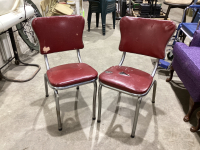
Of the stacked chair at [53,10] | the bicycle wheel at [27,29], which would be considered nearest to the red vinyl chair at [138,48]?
→ the bicycle wheel at [27,29]

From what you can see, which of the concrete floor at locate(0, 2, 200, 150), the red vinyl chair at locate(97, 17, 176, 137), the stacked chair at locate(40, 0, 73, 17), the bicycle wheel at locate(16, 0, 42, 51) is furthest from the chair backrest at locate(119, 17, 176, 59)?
the stacked chair at locate(40, 0, 73, 17)

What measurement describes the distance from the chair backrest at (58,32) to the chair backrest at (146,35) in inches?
16.6

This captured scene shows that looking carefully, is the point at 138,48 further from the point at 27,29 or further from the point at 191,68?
the point at 27,29

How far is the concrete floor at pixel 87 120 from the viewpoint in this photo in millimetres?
1378

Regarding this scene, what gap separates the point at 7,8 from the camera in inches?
72.4

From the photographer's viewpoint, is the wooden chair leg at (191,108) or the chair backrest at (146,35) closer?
the chair backrest at (146,35)

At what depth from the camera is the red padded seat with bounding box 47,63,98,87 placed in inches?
51.6

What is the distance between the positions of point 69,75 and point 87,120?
1.63 feet

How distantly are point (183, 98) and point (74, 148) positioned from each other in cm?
131

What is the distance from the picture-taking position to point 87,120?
1.59 meters

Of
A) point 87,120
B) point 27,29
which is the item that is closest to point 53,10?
point 27,29

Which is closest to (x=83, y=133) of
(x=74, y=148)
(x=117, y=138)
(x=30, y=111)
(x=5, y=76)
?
(x=74, y=148)

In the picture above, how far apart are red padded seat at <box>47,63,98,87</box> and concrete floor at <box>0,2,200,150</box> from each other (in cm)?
46

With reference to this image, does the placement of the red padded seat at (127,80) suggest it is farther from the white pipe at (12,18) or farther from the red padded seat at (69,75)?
the white pipe at (12,18)
